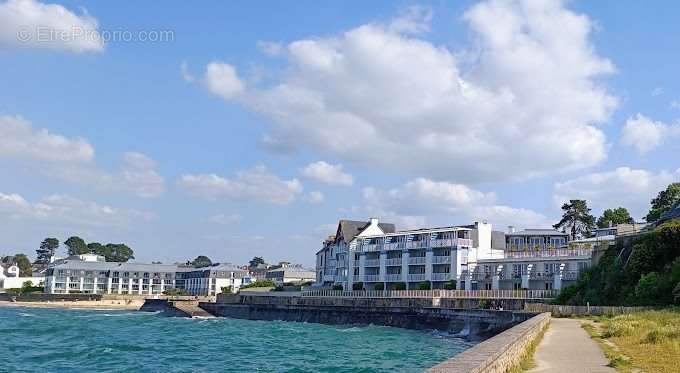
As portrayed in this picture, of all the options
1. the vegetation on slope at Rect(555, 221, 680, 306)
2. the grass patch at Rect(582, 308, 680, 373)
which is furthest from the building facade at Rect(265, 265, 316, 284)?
the grass patch at Rect(582, 308, 680, 373)

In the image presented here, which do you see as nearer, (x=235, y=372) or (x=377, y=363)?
(x=235, y=372)

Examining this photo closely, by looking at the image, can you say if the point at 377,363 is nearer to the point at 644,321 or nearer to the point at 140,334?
the point at 644,321

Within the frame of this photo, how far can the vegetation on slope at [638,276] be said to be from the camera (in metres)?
43.5

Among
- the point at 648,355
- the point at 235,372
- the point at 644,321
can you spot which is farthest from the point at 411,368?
the point at 648,355

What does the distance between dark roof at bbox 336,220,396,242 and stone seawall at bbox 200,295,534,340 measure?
19.4 meters

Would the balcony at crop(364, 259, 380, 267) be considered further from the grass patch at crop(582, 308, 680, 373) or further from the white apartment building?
the grass patch at crop(582, 308, 680, 373)

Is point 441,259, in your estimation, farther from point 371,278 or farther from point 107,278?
point 107,278

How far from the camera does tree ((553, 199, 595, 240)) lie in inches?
4508

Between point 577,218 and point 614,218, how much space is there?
819 cm

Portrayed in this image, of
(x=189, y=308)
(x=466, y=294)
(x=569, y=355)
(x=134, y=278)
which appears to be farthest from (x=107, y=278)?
(x=569, y=355)

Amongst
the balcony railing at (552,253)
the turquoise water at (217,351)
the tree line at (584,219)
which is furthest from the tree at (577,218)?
the turquoise water at (217,351)

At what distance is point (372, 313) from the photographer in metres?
72.3

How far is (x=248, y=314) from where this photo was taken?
3548 inches

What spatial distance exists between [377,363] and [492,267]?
53162mm
